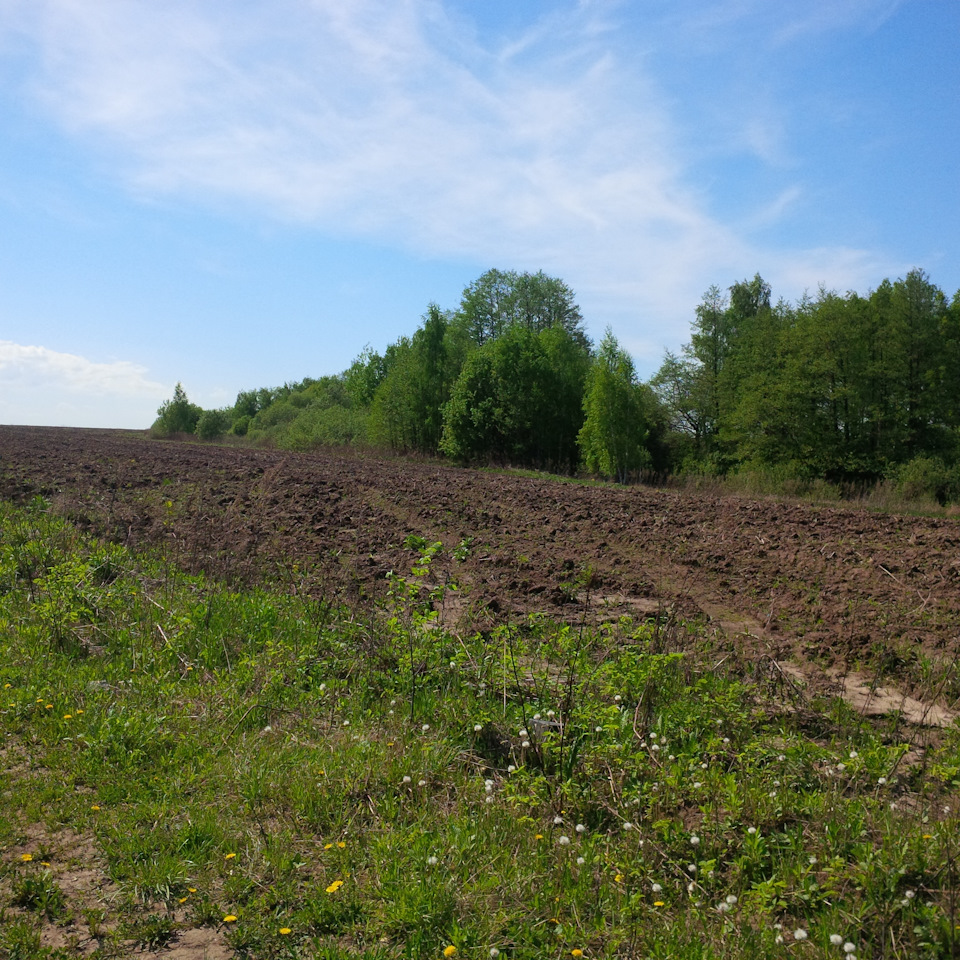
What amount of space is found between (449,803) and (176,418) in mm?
76691

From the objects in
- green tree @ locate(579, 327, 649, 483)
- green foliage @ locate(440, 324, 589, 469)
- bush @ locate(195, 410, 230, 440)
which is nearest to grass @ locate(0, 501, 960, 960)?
green tree @ locate(579, 327, 649, 483)

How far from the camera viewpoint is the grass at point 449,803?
3.42 m

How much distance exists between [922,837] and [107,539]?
453 inches

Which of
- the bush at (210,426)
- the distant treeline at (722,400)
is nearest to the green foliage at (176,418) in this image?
the bush at (210,426)

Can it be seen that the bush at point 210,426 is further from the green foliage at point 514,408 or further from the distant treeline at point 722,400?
the green foliage at point 514,408

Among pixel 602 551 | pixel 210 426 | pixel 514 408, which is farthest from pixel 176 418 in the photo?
pixel 602 551

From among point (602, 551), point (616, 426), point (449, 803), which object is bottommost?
point (449, 803)

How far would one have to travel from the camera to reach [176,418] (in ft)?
246

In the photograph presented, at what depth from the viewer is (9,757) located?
5.06 meters

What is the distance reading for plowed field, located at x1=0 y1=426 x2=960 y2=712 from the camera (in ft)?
26.8

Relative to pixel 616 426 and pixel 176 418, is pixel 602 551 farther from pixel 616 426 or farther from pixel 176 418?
pixel 176 418

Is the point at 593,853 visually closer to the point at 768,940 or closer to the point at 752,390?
the point at 768,940

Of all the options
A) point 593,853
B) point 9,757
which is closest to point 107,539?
point 9,757

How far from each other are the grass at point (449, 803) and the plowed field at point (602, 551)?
147 centimetres
